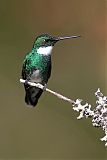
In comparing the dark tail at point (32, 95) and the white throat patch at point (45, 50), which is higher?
the white throat patch at point (45, 50)

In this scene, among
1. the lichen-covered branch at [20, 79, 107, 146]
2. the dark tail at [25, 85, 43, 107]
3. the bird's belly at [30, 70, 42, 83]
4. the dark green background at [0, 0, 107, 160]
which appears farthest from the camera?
the dark green background at [0, 0, 107, 160]

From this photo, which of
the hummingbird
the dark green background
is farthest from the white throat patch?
the dark green background

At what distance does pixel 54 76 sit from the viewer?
464cm

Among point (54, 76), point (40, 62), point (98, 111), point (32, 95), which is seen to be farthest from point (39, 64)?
point (54, 76)

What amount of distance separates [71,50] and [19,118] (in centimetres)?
76

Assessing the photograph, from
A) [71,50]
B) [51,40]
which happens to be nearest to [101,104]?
[51,40]

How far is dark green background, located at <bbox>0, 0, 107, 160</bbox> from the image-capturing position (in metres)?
4.39

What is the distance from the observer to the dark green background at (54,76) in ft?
14.4

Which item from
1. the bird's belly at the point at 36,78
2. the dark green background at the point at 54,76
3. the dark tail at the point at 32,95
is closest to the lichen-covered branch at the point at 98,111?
the dark tail at the point at 32,95

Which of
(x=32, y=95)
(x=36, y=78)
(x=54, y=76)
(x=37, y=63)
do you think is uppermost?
(x=54, y=76)

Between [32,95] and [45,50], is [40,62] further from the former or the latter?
[32,95]

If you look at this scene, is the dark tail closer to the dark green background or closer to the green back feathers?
the green back feathers

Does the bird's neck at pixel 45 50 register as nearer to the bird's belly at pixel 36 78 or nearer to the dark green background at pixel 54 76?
the bird's belly at pixel 36 78

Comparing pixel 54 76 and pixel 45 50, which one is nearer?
pixel 45 50
